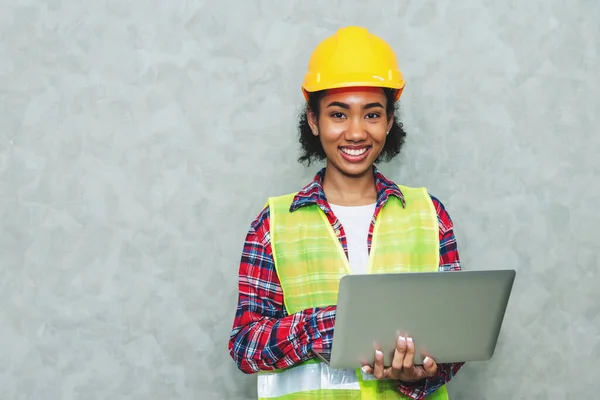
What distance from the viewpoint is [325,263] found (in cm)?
176

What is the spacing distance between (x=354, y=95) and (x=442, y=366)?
617 millimetres

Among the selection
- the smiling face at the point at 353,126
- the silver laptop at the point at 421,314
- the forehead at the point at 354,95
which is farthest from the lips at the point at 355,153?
the silver laptop at the point at 421,314

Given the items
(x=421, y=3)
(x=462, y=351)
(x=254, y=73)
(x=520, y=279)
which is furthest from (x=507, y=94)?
(x=462, y=351)

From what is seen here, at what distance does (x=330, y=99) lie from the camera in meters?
1.82

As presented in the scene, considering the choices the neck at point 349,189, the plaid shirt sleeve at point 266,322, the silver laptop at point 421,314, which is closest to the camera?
the silver laptop at point 421,314

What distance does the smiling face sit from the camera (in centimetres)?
180

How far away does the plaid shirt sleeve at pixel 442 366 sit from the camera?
5.55 feet

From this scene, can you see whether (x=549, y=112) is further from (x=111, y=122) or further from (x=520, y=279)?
(x=111, y=122)

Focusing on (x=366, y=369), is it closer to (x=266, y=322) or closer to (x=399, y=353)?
(x=399, y=353)

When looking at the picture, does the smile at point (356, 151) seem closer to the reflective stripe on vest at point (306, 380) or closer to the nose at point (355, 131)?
the nose at point (355, 131)

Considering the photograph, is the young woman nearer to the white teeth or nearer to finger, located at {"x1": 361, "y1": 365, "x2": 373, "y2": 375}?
the white teeth

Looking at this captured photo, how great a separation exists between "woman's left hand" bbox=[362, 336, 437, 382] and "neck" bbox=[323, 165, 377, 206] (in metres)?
0.44

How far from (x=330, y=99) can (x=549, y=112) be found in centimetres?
95

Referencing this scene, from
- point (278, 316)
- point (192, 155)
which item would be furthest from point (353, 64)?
point (192, 155)
